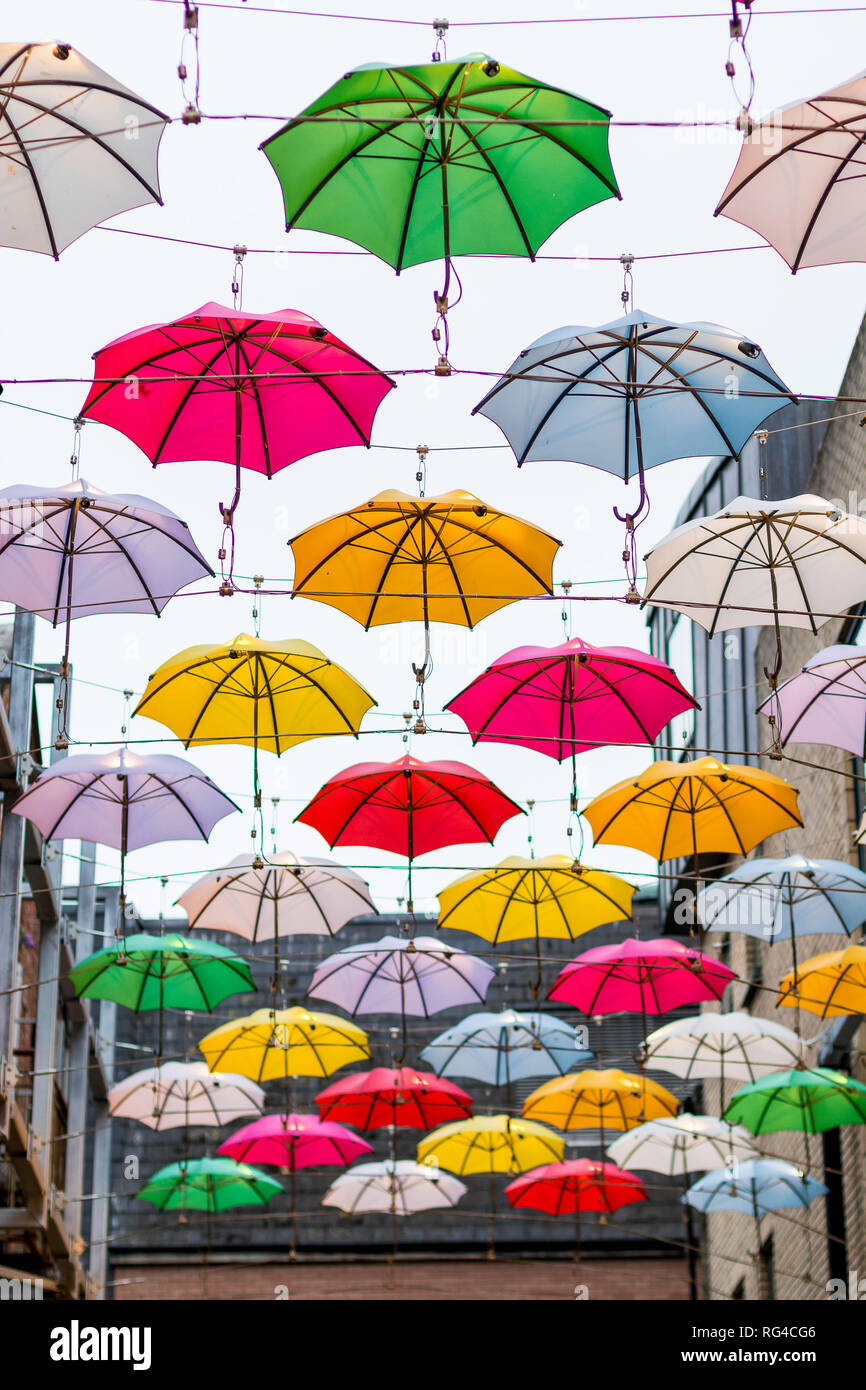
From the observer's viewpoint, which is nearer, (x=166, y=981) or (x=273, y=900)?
(x=273, y=900)

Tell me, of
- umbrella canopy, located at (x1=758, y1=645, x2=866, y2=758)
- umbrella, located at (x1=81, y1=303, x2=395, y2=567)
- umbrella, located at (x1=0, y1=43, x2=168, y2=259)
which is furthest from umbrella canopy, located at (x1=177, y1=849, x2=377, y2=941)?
umbrella, located at (x1=0, y1=43, x2=168, y2=259)

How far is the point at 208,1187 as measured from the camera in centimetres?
2183

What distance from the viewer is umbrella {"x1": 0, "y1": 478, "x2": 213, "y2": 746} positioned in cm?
1220

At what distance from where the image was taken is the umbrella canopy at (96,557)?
12211 mm

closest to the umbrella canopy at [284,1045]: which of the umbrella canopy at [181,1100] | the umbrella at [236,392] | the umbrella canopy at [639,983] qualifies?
the umbrella canopy at [181,1100]

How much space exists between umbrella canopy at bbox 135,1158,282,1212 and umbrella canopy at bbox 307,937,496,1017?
4.36 meters

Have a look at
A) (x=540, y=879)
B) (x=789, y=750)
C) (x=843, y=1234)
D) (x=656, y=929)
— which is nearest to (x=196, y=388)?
(x=540, y=879)

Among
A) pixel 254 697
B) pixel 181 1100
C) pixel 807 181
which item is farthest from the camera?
pixel 181 1100

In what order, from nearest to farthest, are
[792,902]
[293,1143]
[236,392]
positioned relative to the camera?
1. [236,392]
2. [792,902]
3. [293,1143]

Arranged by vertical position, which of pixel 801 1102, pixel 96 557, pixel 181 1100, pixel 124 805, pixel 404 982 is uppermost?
pixel 96 557

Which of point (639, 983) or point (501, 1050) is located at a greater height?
point (639, 983)

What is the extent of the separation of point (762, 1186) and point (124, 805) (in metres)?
8.53

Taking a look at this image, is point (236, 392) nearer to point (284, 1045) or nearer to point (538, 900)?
point (538, 900)

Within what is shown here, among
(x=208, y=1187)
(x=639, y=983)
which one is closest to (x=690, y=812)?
(x=639, y=983)
